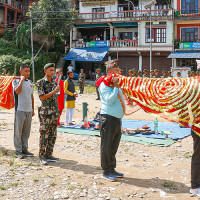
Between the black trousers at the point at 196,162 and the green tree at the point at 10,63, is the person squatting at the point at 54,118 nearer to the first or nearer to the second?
the black trousers at the point at 196,162

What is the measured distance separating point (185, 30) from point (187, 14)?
5.12ft

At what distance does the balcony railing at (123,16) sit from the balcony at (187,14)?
2.40ft

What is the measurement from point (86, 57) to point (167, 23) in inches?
347

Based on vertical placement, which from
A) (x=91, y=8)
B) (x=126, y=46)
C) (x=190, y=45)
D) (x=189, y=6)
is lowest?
(x=190, y=45)

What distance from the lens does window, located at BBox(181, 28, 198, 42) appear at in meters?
30.6

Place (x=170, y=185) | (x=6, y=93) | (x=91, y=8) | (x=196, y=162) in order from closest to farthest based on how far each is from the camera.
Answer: (x=196, y=162), (x=170, y=185), (x=6, y=93), (x=91, y=8)

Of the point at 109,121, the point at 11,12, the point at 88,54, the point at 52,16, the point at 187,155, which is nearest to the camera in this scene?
the point at 109,121

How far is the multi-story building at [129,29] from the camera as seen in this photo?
102 ft

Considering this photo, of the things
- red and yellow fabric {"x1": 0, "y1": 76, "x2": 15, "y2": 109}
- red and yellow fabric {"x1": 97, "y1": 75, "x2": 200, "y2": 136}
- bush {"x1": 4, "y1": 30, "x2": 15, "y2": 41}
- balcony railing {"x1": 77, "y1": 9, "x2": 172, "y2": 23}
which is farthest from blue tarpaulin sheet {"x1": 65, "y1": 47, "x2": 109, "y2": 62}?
red and yellow fabric {"x1": 97, "y1": 75, "x2": 200, "y2": 136}

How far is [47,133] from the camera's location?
586 cm

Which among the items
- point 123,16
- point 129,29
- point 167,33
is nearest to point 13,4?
point 123,16

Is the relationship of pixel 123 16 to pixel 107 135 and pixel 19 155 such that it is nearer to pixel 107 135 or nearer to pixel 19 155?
pixel 19 155

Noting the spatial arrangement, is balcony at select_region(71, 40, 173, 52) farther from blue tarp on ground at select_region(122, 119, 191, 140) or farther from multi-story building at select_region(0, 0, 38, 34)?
blue tarp on ground at select_region(122, 119, 191, 140)

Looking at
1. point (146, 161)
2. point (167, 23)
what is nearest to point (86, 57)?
point (167, 23)
